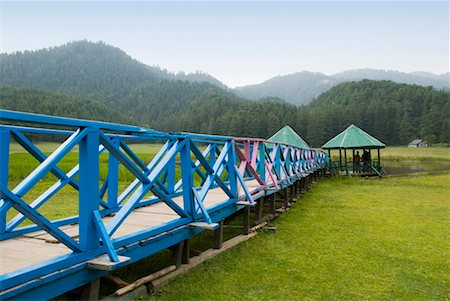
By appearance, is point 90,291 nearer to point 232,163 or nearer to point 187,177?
point 187,177

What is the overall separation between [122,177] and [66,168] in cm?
350

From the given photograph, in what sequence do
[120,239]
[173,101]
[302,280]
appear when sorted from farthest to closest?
[173,101]
[302,280]
[120,239]

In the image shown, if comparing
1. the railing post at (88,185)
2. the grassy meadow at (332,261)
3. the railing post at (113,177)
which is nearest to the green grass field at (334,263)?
the grassy meadow at (332,261)

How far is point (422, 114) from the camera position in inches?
3349

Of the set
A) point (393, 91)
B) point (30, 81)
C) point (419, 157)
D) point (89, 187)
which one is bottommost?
point (419, 157)

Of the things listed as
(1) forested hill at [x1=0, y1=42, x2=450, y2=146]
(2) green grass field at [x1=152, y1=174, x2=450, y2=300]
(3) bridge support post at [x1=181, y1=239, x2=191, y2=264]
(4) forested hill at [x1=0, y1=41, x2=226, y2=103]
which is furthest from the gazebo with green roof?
(4) forested hill at [x1=0, y1=41, x2=226, y2=103]

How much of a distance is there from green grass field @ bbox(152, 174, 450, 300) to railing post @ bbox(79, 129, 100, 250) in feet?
4.78

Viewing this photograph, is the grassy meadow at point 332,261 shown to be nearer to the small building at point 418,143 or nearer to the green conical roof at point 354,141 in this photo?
the green conical roof at point 354,141

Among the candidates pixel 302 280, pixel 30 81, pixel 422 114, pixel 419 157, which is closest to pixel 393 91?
pixel 422 114

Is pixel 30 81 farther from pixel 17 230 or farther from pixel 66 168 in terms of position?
pixel 17 230

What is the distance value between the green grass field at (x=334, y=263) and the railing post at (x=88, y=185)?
1.46 meters

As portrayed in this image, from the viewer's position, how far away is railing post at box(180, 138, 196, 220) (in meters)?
4.56

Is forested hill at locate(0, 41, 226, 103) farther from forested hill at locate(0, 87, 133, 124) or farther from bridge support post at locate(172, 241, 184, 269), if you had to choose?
bridge support post at locate(172, 241, 184, 269)

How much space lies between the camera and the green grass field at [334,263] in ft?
14.4
